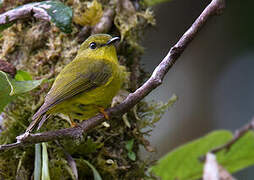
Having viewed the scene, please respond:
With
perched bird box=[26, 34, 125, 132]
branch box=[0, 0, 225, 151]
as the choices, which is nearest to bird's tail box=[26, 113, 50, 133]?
perched bird box=[26, 34, 125, 132]

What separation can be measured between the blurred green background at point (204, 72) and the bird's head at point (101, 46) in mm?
2624

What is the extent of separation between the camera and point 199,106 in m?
5.77

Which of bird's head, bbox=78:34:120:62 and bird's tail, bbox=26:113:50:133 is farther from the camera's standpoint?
bird's head, bbox=78:34:120:62

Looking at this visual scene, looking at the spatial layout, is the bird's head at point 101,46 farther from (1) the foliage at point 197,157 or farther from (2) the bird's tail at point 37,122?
(1) the foliage at point 197,157

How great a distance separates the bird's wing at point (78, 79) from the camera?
7.87ft

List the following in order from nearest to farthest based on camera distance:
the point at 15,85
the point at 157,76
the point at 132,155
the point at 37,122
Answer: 1. the point at 157,76
2. the point at 15,85
3. the point at 37,122
4. the point at 132,155

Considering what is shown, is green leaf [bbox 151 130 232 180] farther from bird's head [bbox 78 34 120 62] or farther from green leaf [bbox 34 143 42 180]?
green leaf [bbox 34 143 42 180]

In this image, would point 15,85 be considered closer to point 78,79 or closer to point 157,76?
point 78,79

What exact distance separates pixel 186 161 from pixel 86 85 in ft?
3.03

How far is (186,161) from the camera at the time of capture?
289 centimetres

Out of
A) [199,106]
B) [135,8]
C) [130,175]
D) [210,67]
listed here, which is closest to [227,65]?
[210,67]

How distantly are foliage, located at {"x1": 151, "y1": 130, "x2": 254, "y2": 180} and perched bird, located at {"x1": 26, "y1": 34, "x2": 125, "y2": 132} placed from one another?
659mm

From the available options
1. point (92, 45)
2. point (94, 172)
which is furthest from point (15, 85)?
point (92, 45)

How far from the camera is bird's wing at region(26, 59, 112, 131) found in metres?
2.40
